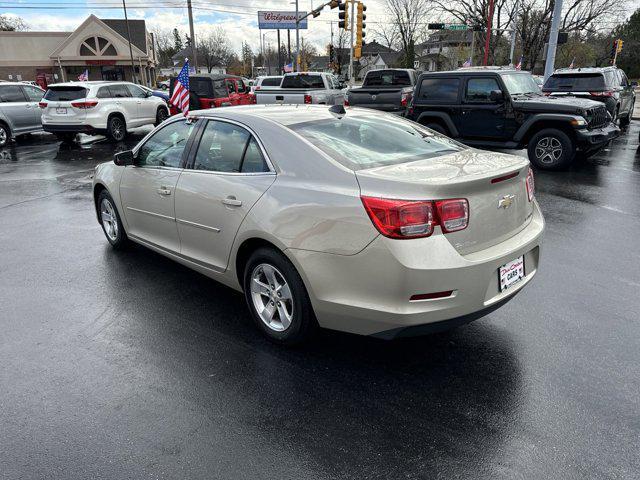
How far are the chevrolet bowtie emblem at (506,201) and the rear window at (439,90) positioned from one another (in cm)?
795

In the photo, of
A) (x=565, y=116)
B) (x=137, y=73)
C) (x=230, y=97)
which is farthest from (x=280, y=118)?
(x=137, y=73)

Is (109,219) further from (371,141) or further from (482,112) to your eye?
(482,112)

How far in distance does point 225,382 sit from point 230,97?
15.8 metres

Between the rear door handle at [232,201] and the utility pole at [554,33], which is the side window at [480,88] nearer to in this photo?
the rear door handle at [232,201]

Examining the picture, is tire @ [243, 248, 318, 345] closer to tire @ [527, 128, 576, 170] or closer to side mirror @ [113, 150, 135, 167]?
side mirror @ [113, 150, 135, 167]

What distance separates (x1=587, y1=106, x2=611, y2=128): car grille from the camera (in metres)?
9.35

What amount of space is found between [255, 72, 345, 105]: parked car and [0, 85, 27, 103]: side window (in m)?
7.55

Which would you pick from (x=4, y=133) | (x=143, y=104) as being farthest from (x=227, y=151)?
(x=4, y=133)

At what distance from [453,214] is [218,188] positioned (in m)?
1.82

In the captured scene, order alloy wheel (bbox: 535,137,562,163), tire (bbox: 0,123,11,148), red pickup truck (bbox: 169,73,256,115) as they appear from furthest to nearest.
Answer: red pickup truck (bbox: 169,73,256,115)
tire (bbox: 0,123,11,148)
alloy wheel (bbox: 535,137,562,163)

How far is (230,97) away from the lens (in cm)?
1748

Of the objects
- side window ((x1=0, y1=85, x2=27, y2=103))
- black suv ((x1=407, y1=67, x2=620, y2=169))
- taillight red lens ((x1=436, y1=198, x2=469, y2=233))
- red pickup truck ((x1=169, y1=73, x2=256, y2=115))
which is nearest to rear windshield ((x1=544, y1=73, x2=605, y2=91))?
black suv ((x1=407, y1=67, x2=620, y2=169))

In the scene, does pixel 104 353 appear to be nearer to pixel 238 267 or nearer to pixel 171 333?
pixel 171 333

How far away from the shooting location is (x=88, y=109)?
14406 millimetres
